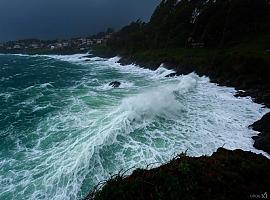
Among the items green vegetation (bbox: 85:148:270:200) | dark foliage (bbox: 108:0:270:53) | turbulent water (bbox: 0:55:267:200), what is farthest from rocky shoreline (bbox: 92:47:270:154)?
dark foliage (bbox: 108:0:270:53)

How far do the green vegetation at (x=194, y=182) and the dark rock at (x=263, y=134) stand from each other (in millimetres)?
11789

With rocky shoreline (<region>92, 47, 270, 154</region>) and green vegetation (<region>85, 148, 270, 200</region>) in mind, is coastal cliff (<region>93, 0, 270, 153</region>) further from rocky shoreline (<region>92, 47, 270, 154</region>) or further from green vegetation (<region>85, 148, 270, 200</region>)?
green vegetation (<region>85, 148, 270, 200</region>)

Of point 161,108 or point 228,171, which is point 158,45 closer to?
point 161,108

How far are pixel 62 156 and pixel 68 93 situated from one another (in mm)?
24723

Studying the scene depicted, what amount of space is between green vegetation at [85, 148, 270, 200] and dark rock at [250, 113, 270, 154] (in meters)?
11.8

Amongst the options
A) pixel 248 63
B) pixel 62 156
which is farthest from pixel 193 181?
pixel 248 63

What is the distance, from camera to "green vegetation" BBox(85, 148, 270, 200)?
283 inches

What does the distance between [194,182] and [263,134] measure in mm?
16085

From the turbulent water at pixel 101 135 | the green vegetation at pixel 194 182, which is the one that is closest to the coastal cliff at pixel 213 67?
the green vegetation at pixel 194 182

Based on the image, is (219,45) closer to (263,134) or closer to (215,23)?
(215,23)

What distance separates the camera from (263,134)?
68.8ft

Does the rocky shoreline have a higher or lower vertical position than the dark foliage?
lower

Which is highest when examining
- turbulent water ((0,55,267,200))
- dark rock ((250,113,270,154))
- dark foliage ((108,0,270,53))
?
dark foliage ((108,0,270,53))

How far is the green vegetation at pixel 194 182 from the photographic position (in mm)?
7176
